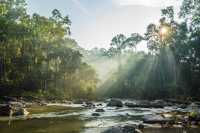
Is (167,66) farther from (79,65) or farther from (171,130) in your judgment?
(171,130)

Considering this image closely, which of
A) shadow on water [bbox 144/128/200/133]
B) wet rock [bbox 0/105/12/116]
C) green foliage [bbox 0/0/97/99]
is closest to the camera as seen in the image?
shadow on water [bbox 144/128/200/133]

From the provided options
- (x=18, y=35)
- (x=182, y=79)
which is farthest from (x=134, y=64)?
(x=18, y=35)

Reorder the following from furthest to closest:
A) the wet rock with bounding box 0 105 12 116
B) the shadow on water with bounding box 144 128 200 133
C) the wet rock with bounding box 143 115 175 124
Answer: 1. the wet rock with bounding box 0 105 12 116
2. the wet rock with bounding box 143 115 175 124
3. the shadow on water with bounding box 144 128 200 133

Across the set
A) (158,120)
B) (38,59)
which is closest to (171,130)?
(158,120)

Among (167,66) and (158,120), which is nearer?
(158,120)

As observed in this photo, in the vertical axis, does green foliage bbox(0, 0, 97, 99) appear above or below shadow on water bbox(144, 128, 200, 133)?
above

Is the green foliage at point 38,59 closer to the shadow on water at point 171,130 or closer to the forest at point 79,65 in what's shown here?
the forest at point 79,65

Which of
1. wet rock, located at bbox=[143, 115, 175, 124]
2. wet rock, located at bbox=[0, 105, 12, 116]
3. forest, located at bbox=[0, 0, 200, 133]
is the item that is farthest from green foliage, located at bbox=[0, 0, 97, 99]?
wet rock, located at bbox=[143, 115, 175, 124]

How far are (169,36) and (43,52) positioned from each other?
3408cm

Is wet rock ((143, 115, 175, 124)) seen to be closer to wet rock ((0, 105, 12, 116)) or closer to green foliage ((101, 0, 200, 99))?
wet rock ((0, 105, 12, 116))

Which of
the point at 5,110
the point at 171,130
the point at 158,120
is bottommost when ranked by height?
the point at 171,130

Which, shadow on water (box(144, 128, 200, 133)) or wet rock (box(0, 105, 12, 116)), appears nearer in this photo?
shadow on water (box(144, 128, 200, 133))

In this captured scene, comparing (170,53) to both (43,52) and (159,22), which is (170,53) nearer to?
(159,22)

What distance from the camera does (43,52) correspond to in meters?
75.8
